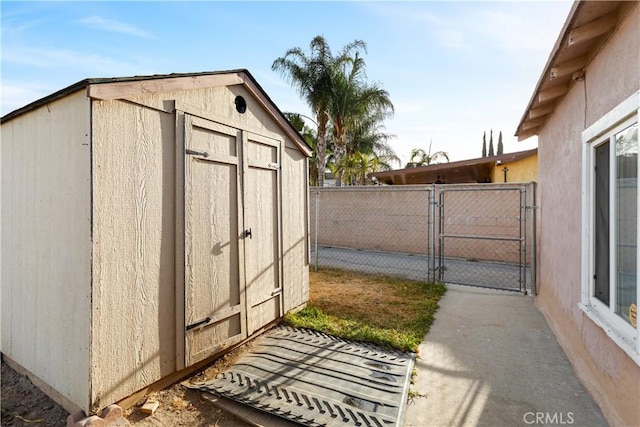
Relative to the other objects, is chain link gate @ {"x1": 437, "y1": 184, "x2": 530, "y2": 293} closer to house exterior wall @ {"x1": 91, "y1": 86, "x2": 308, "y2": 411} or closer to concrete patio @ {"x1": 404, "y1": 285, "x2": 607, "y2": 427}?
concrete patio @ {"x1": 404, "y1": 285, "x2": 607, "y2": 427}

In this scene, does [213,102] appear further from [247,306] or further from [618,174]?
[618,174]

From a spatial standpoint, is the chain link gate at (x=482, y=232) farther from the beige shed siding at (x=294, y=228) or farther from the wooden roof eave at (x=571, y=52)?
the beige shed siding at (x=294, y=228)

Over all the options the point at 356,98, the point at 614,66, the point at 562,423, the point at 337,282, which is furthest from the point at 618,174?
the point at 356,98

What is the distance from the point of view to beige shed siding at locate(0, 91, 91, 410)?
2162 mm

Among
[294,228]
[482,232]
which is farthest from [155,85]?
[482,232]

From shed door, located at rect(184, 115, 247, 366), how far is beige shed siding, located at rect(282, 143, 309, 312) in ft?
3.06

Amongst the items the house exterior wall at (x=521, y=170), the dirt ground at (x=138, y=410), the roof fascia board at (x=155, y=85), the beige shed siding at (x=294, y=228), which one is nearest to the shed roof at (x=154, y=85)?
the roof fascia board at (x=155, y=85)

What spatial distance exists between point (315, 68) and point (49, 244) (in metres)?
13.7

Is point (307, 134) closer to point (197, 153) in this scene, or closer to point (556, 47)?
point (197, 153)

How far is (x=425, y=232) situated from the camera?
29.5ft

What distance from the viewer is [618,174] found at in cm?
222

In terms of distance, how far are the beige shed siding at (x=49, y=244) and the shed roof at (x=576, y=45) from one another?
3.47 m

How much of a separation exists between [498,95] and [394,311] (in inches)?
170

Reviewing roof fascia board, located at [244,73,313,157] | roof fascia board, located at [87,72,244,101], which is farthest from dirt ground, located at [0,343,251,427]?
roof fascia board, located at [244,73,313,157]
